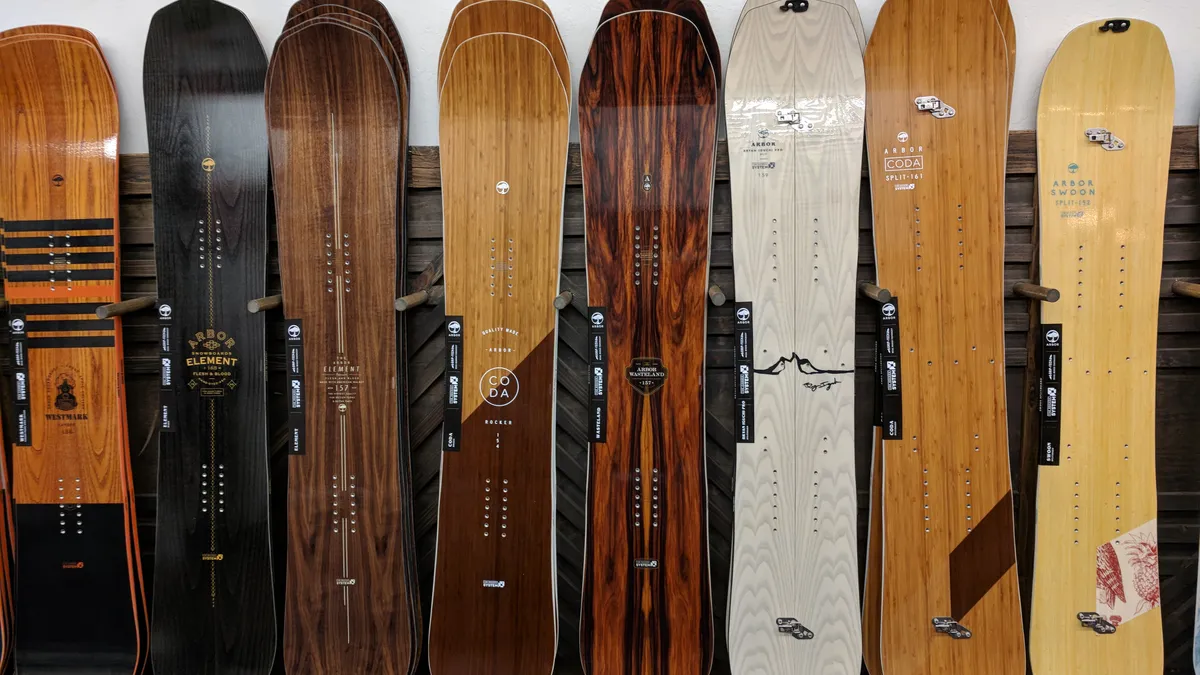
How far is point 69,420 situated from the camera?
1.77m

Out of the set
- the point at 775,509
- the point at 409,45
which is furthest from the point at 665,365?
the point at 409,45

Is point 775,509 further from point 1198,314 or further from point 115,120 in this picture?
point 115,120

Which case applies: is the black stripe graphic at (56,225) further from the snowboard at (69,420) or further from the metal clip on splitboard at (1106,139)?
the metal clip on splitboard at (1106,139)

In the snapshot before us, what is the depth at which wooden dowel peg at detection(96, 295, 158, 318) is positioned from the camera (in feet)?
5.28

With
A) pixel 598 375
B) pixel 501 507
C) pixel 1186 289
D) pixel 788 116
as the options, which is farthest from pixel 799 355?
pixel 1186 289

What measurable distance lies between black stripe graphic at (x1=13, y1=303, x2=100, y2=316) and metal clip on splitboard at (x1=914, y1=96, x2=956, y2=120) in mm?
2383

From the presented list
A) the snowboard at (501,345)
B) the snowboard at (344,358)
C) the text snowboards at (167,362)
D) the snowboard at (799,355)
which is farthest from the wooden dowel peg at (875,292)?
the text snowboards at (167,362)

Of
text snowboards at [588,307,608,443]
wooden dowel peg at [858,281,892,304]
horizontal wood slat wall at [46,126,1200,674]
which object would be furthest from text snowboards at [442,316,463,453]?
wooden dowel peg at [858,281,892,304]

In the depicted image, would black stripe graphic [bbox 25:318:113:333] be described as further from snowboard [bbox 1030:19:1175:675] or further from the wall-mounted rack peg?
snowboard [bbox 1030:19:1175:675]

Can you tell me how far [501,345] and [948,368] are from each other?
1207 millimetres

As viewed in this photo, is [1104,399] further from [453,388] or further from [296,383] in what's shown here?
[296,383]

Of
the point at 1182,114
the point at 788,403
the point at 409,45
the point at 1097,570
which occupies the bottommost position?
the point at 1097,570

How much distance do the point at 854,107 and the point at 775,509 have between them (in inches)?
43.7

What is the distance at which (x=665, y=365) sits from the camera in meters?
1.68
